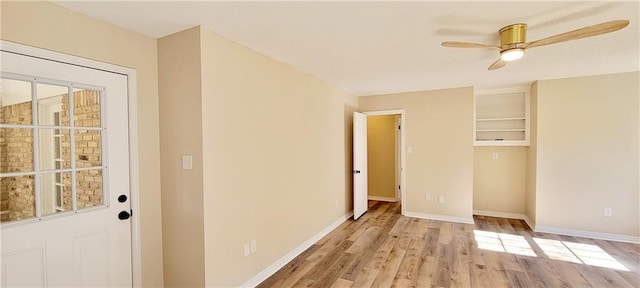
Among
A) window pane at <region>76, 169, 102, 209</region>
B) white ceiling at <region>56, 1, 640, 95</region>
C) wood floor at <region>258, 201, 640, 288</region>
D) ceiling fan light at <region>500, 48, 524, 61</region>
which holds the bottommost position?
wood floor at <region>258, 201, 640, 288</region>

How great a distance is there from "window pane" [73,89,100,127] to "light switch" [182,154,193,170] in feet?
2.09

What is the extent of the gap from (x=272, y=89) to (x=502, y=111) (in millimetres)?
4072

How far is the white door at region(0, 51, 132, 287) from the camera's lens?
160 cm

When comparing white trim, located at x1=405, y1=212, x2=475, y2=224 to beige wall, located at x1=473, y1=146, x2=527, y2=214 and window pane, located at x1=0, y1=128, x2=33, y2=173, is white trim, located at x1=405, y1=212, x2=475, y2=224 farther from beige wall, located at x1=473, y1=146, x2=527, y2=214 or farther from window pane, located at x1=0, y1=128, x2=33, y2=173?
window pane, located at x1=0, y1=128, x2=33, y2=173

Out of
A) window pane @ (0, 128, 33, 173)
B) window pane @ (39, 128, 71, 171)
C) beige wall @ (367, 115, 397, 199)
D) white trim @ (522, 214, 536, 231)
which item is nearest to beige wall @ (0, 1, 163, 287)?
window pane @ (39, 128, 71, 171)

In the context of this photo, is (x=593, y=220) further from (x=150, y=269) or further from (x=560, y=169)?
(x=150, y=269)

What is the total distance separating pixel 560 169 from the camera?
12.7 ft

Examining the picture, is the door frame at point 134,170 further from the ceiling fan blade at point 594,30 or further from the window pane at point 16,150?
the ceiling fan blade at point 594,30

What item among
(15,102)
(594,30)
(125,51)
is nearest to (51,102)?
(15,102)

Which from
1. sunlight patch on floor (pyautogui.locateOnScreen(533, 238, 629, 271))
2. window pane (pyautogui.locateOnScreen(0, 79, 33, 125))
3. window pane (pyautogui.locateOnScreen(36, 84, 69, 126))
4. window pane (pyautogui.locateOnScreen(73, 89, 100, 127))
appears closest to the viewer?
window pane (pyautogui.locateOnScreen(0, 79, 33, 125))

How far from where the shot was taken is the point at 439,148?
15.3ft

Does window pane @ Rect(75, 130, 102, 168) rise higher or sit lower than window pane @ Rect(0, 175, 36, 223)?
higher

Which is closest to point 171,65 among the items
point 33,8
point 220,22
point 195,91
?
point 195,91

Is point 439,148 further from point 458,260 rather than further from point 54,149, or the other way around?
point 54,149
